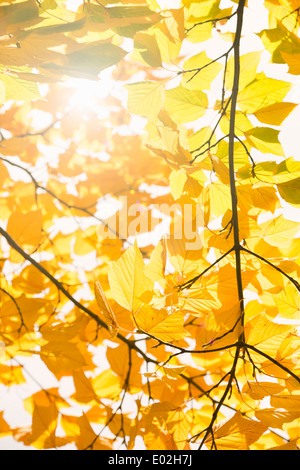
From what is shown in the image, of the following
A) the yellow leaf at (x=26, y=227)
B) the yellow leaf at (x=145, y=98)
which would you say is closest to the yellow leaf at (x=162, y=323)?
the yellow leaf at (x=145, y=98)

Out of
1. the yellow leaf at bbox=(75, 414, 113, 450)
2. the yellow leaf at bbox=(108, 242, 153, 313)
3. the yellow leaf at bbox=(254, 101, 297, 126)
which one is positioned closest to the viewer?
the yellow leaf at bbox=(108, 242, 153, 313)

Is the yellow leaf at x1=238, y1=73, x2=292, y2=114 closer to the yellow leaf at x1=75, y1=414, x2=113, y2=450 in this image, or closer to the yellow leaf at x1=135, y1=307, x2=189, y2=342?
the yellow leaf at x1=135, y1=307, x2=189, y2=342

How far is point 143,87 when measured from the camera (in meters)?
0.40

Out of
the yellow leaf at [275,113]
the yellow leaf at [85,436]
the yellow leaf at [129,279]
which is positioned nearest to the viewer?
the yellow leaf at [129,279]

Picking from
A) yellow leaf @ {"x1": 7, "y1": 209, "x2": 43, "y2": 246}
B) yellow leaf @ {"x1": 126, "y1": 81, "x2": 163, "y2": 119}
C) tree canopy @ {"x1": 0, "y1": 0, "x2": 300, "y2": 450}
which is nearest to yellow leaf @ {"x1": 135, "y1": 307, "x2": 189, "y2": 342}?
tree canopy @ {"x1": 0, "y1": 0, "x2": 300, "y2": 450}

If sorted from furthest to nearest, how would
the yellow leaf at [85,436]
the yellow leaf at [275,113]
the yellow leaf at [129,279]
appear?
the yellow leaf at [85,436], the yellow leaf at [275,113], the yellow leaf at [129,279]

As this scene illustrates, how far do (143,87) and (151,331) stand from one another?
26 centimetres

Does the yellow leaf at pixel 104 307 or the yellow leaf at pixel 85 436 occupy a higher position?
the yellow leaf at pixel 104 307

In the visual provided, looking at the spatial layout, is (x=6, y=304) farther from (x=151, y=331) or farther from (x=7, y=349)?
(x=151, y=331)

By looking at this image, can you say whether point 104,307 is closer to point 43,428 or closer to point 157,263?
point 157,263

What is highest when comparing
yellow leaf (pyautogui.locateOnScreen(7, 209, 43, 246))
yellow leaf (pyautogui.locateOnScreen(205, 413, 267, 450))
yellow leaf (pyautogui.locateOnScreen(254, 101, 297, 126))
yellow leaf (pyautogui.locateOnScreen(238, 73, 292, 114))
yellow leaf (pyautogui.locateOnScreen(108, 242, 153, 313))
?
yellow leaf (pyautogui.locateOnScreen(238, 73, 292, 114))

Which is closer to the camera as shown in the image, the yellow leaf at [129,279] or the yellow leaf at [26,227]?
the yellow leaf at [129,279]

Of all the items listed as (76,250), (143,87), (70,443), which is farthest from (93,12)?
(70,443)

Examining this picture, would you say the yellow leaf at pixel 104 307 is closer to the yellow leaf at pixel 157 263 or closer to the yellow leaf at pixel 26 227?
the yellow leaf at pixel 157 263
